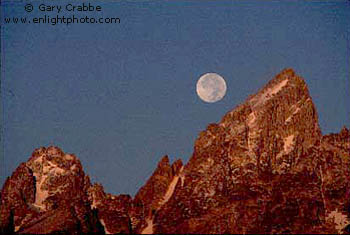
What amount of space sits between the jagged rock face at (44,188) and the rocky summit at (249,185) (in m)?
1.95

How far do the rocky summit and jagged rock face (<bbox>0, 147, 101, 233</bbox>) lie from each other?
6.40 feet

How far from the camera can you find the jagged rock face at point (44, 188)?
124m

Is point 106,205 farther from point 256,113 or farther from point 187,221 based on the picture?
point 256,113

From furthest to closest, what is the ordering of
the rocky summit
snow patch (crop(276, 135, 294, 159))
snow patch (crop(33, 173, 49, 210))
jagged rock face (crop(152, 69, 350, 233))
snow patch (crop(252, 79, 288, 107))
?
snow patch (crop(33, 173, 49, 210)) < snow patch (crop(252, 79, 288, 107)) < snow patch (crop(276, 135, 294, 159)) < the rocky summit < jagged rock face (crop(152, 69, 350, 233))

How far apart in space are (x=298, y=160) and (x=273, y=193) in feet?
A: 22.4

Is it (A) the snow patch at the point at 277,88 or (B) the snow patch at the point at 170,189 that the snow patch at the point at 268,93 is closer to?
(A) the snow patch at the point at 277,88

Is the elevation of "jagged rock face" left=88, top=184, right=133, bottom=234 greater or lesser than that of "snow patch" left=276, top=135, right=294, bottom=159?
lesser

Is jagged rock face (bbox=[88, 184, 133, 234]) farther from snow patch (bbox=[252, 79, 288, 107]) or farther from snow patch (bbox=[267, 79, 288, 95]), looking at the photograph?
snow patch (bbox=[267, 79, 288, 95])

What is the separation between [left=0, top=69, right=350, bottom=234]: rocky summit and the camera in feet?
363

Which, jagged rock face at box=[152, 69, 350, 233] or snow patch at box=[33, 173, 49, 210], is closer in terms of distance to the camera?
jagged rock face at box=[152, 69, 350, 233]

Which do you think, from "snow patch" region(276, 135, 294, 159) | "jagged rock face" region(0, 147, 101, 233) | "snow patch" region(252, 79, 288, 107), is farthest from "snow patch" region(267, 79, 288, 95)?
"jagged rock face" region(0, 147, 101, 233)

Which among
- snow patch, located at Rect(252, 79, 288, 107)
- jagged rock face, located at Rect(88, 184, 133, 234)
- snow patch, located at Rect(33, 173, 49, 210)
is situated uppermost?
snow patch, located at Rect(252, 79, 288, 107)

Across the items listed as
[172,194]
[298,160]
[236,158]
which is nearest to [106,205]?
[172,194]

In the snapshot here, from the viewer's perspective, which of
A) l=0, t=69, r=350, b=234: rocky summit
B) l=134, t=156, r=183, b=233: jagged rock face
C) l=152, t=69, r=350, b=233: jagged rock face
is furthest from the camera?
l=134, t=156, r=183, b=233: jagged rock face
